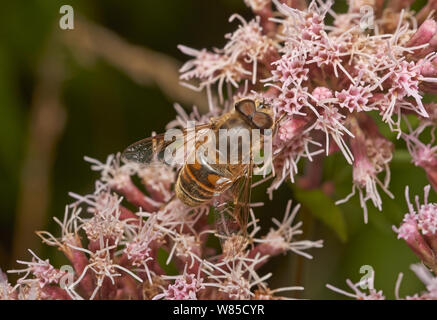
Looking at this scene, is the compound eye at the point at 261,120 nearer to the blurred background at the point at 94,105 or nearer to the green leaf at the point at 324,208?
the green leaf at the point at 324,208

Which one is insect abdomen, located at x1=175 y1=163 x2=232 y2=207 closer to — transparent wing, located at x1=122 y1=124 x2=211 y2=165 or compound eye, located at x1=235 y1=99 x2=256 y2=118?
transparent wing, located at x1=122 y1=124 x2=211 y2=165

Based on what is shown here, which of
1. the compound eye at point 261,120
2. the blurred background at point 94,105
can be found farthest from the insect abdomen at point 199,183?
→ the blurred background at point 94,105

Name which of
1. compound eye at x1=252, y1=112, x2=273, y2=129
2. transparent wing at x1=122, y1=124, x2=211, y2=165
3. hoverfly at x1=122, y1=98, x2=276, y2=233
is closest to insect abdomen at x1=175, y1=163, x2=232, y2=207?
hoverfly at x1=122, y1=98, x2=276, y2=233

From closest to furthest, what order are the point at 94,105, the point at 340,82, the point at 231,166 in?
1. the point at 231,166
2. the point at 340,82
3. the point at 94,105

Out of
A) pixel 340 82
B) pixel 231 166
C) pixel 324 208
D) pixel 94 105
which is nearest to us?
pixel 231 166

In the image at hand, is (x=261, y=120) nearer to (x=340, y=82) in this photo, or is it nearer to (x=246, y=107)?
(x=246, y=107)

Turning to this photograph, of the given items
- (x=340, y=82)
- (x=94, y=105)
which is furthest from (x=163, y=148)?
(x=94, y=105)
